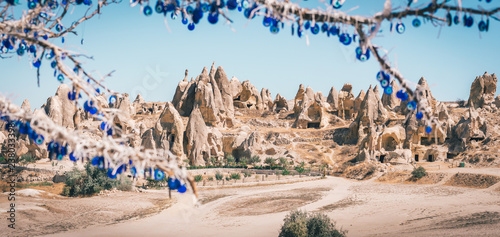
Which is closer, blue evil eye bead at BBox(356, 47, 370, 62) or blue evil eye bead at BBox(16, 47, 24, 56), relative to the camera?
blue evil eye bead at BBox(356, 47, 370, 62)

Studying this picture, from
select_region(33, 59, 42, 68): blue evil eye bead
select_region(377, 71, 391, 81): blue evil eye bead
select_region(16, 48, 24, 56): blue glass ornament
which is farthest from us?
select_region(16, 48, 24, 56): blue glass ornament

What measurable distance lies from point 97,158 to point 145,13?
116 cm

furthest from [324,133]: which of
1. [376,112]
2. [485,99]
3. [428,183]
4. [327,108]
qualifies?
[428,183]

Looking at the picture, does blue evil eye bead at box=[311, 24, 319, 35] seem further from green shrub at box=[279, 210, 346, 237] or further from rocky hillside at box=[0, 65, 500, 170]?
rocky hillside at box=[0, 65, 500, 170]

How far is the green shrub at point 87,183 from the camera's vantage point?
988 inches

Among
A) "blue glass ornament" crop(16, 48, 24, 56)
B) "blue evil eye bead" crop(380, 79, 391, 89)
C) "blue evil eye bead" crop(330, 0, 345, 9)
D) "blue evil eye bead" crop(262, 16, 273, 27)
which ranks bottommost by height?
"blue evil eye bead" crop(380, 79, 391, 89)

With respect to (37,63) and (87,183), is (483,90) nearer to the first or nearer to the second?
(87,183)

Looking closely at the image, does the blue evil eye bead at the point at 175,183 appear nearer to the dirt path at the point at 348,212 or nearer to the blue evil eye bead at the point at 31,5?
the blue evil eye bead at the point at 31,5

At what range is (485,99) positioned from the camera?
173 feet

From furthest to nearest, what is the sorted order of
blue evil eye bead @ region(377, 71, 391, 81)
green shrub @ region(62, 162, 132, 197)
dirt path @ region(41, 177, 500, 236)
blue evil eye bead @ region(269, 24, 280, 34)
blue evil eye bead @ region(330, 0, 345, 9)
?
green shrub @ region(62, 162, 132, 197) → dirt path @ region(41, 177, 500, 236) → blue evil eye bead @ region(330, 0, 345, 9) → blue evil eye bead @ region(269, 24, 280, 34) → blue evil eye bead @ region(377, 71, 391, 81)

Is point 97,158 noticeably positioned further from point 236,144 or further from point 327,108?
point 327,108

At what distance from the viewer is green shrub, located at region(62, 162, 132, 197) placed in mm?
25094

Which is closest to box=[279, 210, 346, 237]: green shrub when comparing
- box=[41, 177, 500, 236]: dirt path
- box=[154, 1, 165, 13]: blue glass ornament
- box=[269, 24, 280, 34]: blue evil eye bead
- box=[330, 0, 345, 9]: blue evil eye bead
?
box=[41, 177, 500, 236]: dirt path

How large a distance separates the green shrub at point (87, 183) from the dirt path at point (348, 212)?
4.89 metres
